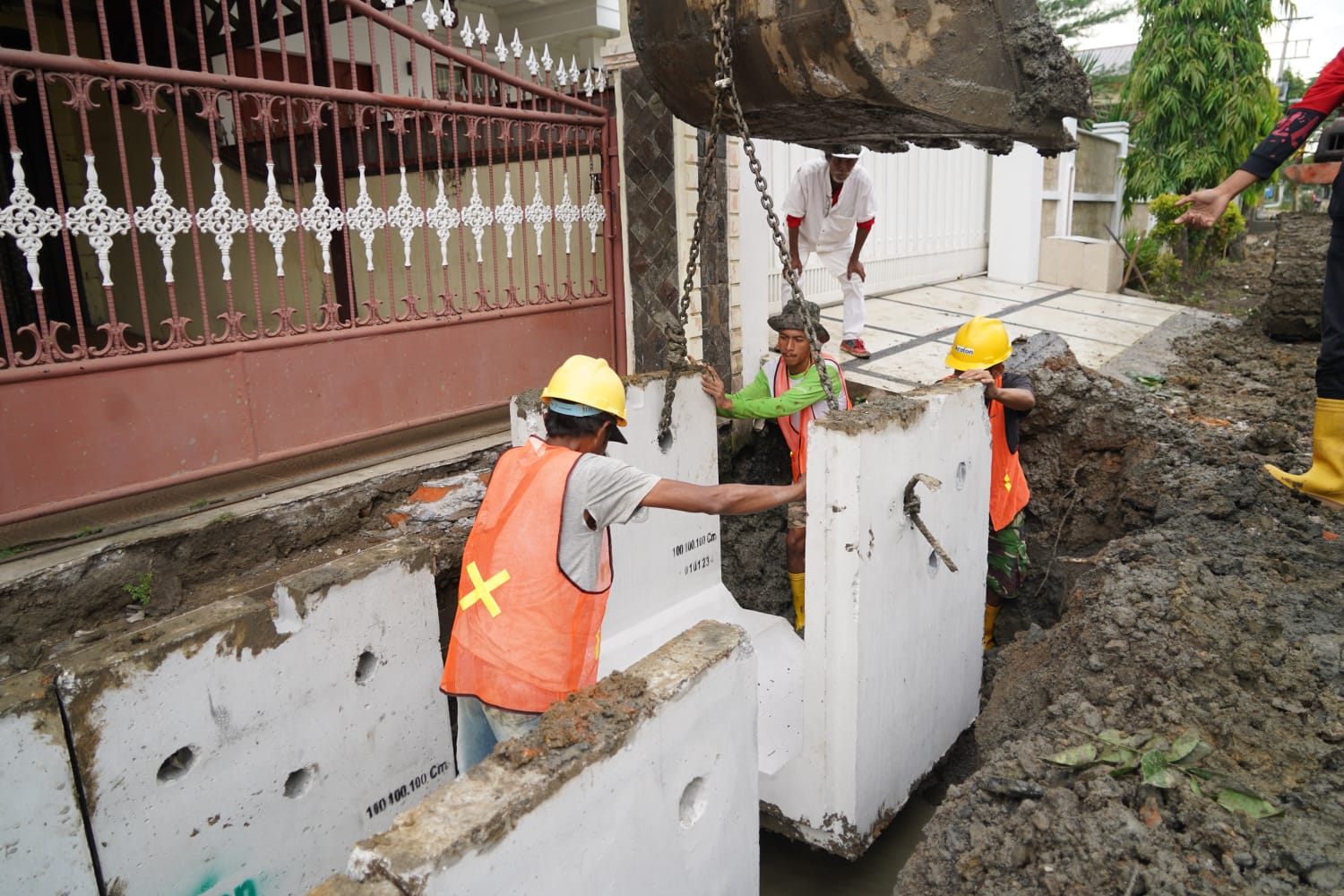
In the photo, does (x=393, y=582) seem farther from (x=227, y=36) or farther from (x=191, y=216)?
(x=227, y=36)

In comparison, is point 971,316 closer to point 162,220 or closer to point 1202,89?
point 162,220

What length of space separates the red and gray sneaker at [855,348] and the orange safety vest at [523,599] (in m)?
4.28

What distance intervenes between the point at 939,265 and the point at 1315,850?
8.71m

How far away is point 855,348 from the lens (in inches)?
263

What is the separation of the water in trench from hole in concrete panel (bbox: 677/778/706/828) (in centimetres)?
169

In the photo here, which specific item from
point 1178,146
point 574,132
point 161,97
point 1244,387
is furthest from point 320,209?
point 1178,146

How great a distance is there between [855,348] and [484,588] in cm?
453

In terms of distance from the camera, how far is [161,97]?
6719 mm

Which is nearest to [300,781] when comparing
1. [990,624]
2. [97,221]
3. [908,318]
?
[97,221]

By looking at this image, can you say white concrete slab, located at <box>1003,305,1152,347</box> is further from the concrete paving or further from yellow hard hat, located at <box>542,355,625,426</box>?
yellow hard hat, located at <box>542,355,625,426</box>

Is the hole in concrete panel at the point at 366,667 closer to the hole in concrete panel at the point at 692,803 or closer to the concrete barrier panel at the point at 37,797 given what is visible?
the concrete barrier panel at the point at 37,797

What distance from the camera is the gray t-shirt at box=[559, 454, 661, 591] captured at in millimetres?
2695

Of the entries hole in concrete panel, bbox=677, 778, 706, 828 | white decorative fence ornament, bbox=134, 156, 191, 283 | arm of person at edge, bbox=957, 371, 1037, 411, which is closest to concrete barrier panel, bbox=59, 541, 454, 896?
white decorative fence ornament, bbox=134, 156, 191, 283

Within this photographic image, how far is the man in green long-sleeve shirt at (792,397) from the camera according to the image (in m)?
4.57
